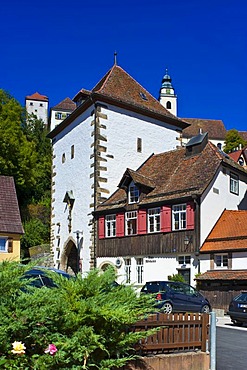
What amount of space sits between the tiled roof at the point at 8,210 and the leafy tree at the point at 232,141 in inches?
2324

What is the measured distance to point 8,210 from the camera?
3506cm

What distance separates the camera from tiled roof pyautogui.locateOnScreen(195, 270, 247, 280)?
27875mm

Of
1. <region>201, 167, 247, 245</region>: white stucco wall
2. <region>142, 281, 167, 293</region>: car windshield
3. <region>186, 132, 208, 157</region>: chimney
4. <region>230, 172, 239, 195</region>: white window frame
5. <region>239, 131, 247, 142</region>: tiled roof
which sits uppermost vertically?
<region>239, 131, 247, 142</region>: tiled roof

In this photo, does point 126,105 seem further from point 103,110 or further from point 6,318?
point 6,318

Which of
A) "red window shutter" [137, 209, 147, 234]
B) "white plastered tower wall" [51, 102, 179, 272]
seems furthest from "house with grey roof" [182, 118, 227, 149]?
"red window shutter" [137, 209, 147, 234]

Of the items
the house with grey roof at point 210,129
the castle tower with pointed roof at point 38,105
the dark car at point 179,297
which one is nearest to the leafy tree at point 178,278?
the dark car at point 179,297

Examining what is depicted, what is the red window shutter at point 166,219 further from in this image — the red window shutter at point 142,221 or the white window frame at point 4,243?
the white window frame at point 4,243

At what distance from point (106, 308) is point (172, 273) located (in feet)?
83.4

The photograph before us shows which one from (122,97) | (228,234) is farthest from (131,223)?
(122,97)

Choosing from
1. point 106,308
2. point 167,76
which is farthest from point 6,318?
point 167,76

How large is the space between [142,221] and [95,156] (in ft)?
22.7

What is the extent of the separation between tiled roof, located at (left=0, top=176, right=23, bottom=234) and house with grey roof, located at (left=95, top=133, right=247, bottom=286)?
5.84 m

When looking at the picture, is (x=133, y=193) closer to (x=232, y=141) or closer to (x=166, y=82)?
(x=232, y=141)

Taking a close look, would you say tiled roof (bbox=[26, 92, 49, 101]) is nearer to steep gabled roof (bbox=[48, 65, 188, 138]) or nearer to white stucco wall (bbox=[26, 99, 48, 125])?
white stucco wall (bbox=[26, 99, 48, 125])
